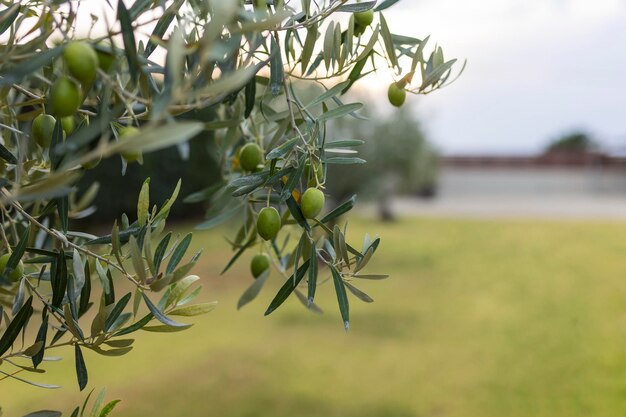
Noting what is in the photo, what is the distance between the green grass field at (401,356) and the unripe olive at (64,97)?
12.9 ft

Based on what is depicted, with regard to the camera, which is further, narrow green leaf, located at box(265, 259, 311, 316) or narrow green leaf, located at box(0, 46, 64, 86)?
narrow green leaf, located at box(265, 259, 311, 316)

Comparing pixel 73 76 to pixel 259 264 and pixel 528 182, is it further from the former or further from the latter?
pixel 528 182

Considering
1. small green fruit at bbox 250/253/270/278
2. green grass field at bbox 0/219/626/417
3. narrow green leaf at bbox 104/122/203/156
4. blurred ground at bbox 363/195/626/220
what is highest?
narrow green leaf at bbox 104/122/203/156

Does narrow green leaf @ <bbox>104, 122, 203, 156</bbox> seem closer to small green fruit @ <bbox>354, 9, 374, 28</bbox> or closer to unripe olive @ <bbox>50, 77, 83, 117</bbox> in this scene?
unripe olive @ <bbox>50, 77, 83, 117</bbox>

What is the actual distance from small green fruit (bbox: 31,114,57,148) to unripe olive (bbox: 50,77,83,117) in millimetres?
229

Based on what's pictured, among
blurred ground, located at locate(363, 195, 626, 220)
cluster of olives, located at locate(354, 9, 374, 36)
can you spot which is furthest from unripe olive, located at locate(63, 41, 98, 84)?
blurred ground, located at locate(363, 195, 626, 220)

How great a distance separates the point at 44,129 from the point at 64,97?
243 millimetres

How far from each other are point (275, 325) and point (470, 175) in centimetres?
1581

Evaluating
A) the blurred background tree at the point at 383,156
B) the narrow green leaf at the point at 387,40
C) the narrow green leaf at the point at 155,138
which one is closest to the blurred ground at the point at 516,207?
the blurred background tree at the point at 383,156

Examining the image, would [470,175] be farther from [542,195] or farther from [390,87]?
[390,87]

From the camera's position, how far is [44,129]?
809 mm

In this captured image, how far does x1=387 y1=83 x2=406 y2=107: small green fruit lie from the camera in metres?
1.01

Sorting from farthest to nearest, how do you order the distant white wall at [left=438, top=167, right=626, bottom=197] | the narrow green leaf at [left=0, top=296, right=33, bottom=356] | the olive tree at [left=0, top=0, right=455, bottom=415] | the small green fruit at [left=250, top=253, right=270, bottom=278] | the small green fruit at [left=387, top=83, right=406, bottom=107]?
the distant white wall at [left=438, top=167, right=626, bottom=197]
the small green fruit at [left=250, top=253, right=270, bottom=278]
the small green fruit at [left=387, top=83, right=406, bottom=107]
the narrow green leaf at [left=0, top=296, right=33, bottom=356]
the olive tree at [left=0, top=0, right=455, bottom=415]

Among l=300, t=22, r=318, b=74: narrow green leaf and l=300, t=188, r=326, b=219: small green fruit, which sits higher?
l=300, t=22, r=318, b=74: narrow green leaf
